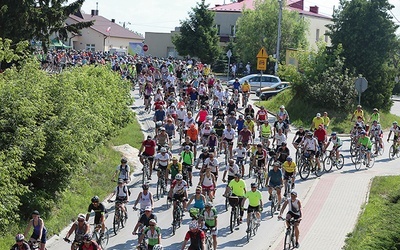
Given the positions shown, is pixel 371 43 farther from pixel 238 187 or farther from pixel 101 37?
pixel 101 37

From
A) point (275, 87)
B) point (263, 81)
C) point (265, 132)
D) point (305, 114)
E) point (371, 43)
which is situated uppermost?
point (371, 43)

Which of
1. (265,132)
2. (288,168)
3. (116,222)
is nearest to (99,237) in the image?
(116,222)

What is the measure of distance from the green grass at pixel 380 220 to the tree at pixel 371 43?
18206mm

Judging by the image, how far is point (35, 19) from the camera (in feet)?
110

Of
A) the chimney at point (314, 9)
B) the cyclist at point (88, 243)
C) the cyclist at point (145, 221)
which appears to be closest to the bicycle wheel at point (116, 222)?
the cyclist at point (145, 221)

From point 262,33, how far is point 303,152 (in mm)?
45793

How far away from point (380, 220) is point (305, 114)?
24179mm

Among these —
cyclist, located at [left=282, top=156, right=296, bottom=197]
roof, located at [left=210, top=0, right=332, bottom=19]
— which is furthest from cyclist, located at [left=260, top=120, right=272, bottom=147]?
roof, located at [left=210, top=0, right=332, bottom=19]

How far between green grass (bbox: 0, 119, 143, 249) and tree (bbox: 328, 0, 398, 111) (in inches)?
701

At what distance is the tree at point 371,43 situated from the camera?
149ft

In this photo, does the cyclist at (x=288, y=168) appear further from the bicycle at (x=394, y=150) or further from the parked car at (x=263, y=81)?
the parked car at (x=263, y=81)

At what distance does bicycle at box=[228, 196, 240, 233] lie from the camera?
66.5 feet

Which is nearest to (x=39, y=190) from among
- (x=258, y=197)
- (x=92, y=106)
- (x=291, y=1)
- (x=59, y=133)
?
(x=59, y=133)

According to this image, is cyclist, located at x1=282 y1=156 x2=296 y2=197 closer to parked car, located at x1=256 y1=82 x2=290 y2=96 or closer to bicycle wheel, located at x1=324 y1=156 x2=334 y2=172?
bicycle wheel, located at x1=324 y1=156 x2=334 y2=172
